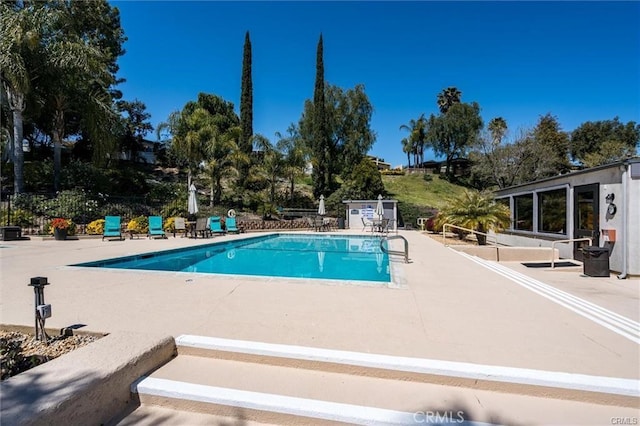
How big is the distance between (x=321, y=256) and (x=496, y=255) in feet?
18.7

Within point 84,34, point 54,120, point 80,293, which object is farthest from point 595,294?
point 84,34

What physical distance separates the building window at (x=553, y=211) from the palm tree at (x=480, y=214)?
1.33 meters

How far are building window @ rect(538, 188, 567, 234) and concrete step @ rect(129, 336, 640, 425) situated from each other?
9.51 meters

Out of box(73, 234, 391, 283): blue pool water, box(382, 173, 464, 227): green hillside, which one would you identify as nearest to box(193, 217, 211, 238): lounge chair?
box(73, 234, 391, 283): blue pool water

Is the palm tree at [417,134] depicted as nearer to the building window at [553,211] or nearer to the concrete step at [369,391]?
the building window at [553,211]

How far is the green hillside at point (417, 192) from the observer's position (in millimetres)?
28203

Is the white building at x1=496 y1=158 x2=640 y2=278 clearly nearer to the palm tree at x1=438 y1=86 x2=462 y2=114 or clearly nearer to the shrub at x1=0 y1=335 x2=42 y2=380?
the shrub at x1=0 y1=335 x2=42 y2=380

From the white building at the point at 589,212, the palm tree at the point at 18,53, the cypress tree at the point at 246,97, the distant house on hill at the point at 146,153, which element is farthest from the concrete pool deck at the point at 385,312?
the distant house on hill at the point at 146,153

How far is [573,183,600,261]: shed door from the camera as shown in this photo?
8.35 meters

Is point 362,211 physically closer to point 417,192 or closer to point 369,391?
point 417,192

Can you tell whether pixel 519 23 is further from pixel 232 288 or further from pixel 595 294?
pixel 232 288

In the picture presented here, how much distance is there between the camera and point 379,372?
2.68m

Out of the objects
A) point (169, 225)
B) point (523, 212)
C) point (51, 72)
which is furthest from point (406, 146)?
point (51, 72)

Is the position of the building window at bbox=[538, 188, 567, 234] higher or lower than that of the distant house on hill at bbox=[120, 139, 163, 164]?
lower
